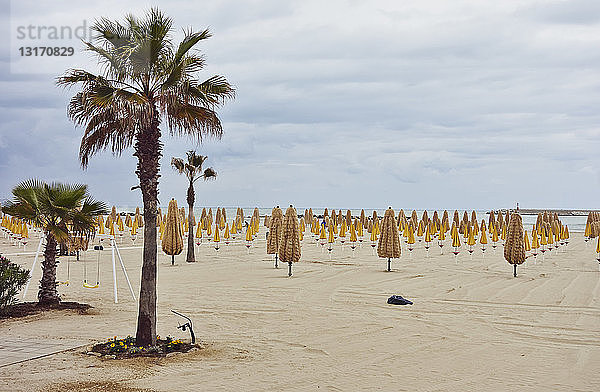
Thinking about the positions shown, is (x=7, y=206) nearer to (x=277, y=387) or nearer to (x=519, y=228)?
(x=277, y=387)

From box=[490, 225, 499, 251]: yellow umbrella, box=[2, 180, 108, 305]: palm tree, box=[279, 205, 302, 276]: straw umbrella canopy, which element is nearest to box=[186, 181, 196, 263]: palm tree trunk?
box=[279, 205, 302, 276]: straw umbrella canopy

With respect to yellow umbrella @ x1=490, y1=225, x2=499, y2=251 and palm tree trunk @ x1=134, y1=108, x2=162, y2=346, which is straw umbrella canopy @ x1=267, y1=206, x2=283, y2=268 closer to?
palm tree trunk @ x1=134, y1=108, x2=162, y2=346

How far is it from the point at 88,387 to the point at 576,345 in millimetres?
8339

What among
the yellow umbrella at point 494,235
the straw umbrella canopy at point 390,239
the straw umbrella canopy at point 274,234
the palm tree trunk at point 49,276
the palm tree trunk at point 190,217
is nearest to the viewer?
the palm tree trunk at point 49,276

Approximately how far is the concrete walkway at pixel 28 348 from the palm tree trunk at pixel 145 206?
1376 mm

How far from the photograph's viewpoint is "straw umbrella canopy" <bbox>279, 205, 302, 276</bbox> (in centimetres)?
2073

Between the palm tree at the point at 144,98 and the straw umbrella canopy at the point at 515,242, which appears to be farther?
the straw umbrella canopy at the point at 515,242

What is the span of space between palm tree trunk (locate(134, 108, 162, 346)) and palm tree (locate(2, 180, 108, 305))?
432 cm

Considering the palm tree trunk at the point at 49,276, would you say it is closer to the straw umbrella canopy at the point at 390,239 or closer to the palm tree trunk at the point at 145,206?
the palm tree trunk at the point at 145,206

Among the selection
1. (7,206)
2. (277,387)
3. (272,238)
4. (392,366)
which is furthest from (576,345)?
(272,238)

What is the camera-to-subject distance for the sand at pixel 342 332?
320 inches

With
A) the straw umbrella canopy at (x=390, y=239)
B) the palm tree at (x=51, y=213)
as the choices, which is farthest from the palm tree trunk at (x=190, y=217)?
the palm tree at (x=51, y=213)

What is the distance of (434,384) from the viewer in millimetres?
8000

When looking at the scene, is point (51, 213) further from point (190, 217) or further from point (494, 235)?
point (494, 235)
